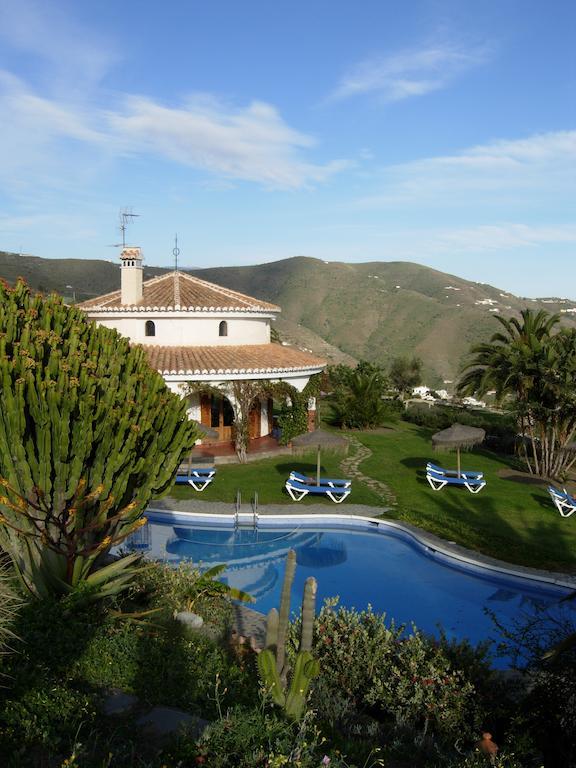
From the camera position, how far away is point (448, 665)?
328 inches

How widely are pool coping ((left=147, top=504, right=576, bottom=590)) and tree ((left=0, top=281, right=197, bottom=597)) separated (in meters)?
7.07

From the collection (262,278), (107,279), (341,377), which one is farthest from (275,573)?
(262,278)

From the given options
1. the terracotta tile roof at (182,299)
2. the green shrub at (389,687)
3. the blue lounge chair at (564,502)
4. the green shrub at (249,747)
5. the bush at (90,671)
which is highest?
the terracotta tile roof at (182,299)

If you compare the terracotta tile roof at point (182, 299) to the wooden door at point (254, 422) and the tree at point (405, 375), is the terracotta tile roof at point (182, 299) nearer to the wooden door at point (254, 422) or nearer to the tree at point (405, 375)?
the wooden door at point (254, 422)

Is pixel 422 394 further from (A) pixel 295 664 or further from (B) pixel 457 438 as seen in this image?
(A) pixel 295 664

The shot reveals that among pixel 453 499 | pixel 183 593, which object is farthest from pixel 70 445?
pixel 453 499

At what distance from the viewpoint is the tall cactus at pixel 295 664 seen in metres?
7.11

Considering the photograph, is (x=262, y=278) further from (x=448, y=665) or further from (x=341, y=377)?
(x=448, y=665)

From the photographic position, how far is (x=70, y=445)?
8609 mm

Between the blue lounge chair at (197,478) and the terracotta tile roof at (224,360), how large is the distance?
4.52 metres

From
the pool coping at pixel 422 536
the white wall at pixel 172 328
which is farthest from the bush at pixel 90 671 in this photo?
the white wall at pixel 172 328

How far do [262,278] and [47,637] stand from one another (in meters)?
136

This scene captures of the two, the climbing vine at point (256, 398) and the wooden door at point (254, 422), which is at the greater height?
the climbing vine at point (256, 398)

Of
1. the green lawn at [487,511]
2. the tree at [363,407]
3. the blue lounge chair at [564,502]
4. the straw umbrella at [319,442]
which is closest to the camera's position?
the green lawn at [487,511]
